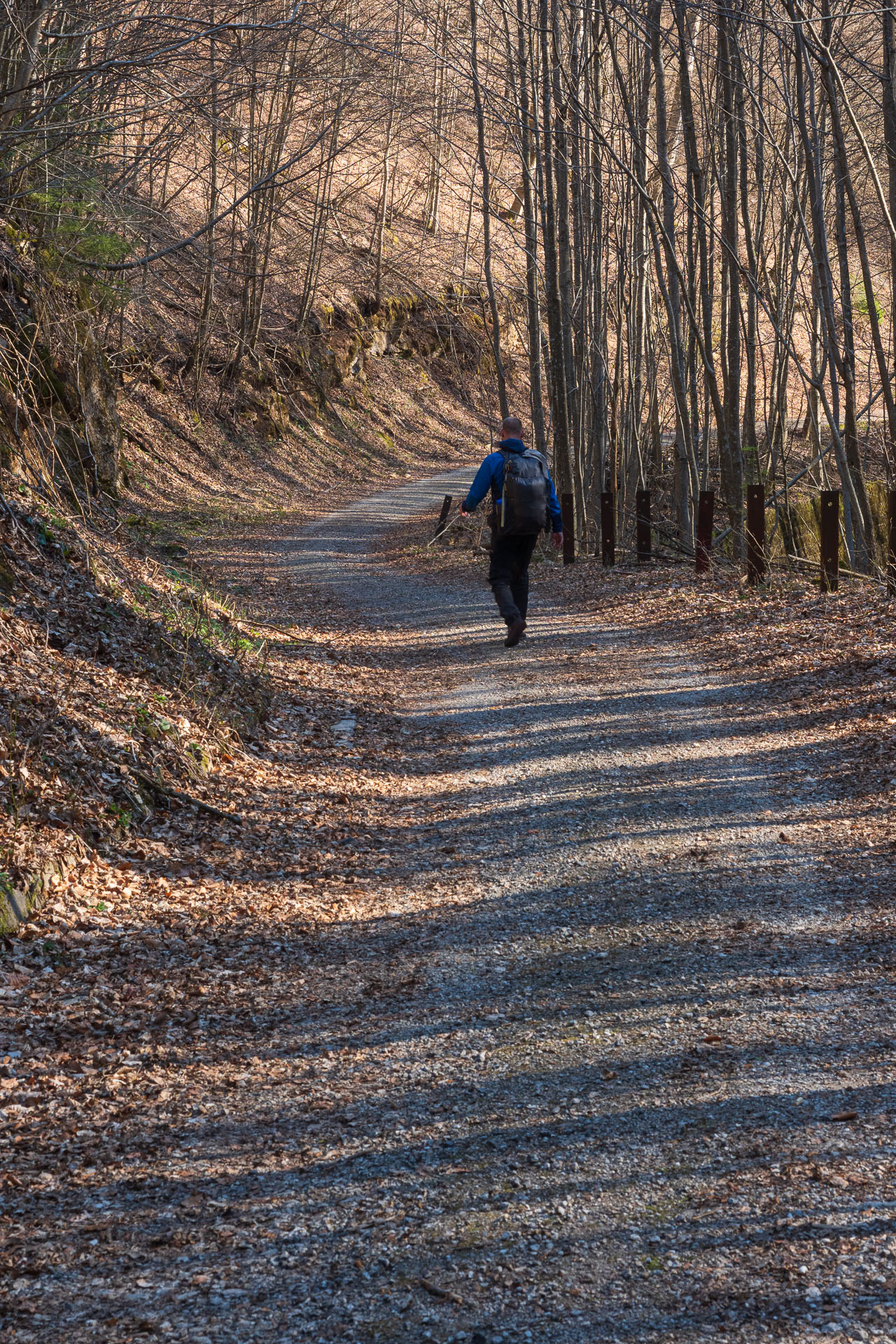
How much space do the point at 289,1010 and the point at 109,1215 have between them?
132 cm

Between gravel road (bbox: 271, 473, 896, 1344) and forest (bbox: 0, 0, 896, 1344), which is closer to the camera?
gravel road (bbox: 271, 473, 896, 1344)

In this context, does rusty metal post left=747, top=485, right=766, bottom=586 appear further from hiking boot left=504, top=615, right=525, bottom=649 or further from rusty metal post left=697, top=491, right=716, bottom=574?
hiking boot left=504, top=615, right=525, bottom=649

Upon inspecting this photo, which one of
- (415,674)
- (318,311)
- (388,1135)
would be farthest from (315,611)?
(318,311)

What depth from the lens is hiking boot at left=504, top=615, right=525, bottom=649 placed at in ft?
34.1

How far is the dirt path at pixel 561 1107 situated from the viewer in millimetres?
2582

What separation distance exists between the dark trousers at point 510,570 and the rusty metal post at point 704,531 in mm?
3484

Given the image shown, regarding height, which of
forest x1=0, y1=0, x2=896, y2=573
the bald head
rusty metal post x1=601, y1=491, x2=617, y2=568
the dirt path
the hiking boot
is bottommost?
the dirt path

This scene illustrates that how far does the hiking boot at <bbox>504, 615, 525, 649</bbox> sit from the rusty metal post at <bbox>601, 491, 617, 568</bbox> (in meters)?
4.88

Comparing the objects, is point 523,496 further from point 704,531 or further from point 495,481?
point 704,531

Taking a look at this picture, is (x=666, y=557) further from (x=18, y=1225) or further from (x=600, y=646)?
(x=18, y=1225)

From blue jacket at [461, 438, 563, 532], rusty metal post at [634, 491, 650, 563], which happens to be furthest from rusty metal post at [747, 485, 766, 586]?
blue jacket at [461, 438, 563, 532]

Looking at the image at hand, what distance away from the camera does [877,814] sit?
5.69 m

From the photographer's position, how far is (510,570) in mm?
10242

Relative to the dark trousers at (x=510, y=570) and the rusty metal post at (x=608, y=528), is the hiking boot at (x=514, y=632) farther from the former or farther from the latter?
the rusty metal post at (x=608, y=528)
